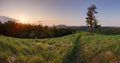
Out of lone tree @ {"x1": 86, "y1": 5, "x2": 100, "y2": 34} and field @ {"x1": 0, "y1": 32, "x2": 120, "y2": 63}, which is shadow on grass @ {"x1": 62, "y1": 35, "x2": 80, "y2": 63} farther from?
lone tree @ {"x1": 86, "y1": 5, "x2": 100, "y2": 34}

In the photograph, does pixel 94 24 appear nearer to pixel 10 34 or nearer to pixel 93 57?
pixel 10 34

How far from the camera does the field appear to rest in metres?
24.8

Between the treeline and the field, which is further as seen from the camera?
the treeline

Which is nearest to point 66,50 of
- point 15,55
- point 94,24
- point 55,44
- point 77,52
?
point 77,52

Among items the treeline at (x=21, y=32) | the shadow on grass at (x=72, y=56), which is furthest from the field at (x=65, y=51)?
the treeline at (x=21, y=32)

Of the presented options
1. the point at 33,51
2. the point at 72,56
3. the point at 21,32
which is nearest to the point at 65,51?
the point at 72,56

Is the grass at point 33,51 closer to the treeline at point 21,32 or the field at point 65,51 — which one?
the field at point 65,51

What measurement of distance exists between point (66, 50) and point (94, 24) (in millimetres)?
58257

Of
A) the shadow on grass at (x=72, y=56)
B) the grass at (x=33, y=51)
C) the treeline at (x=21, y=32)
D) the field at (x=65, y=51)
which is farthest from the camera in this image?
the treeline at (x=21, y=32)

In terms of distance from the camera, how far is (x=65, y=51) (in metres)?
30.1

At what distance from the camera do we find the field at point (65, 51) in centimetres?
2483

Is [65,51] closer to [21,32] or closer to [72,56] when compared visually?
[72,56]

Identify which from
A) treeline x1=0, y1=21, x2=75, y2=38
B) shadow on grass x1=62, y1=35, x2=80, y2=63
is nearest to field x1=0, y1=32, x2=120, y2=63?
shadow on grass x1=62, y1=35, x2=80, y2=63

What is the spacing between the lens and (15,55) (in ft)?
80.1
